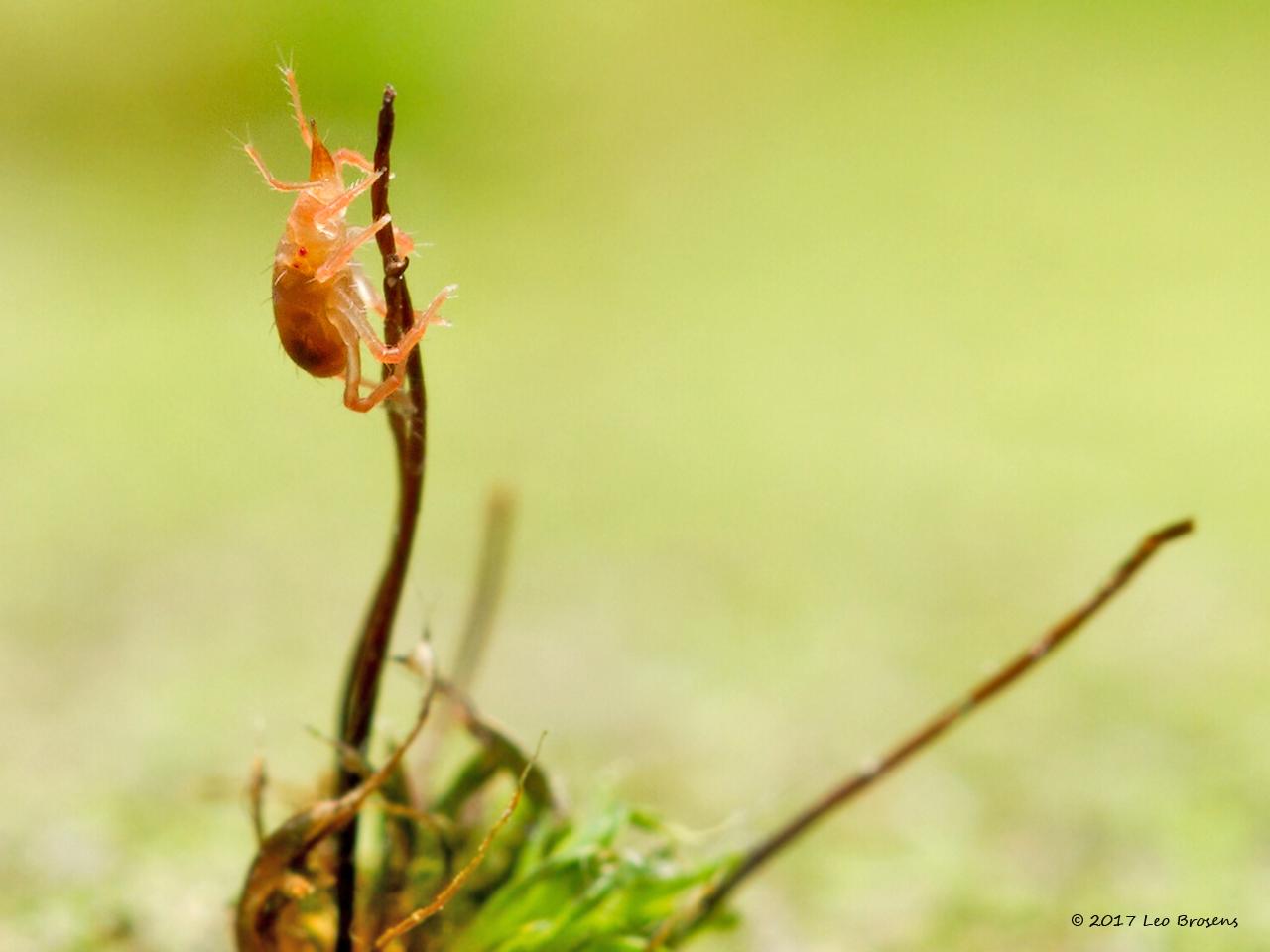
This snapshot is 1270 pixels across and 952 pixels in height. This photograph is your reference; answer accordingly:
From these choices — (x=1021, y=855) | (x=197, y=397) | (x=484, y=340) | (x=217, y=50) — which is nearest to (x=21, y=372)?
(x=197, y=397)

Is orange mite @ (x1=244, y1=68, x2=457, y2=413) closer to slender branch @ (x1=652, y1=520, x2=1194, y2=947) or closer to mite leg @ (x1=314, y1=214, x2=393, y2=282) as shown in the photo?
mite leg @ (x1=314, y1=214, x2=393, y2=282)

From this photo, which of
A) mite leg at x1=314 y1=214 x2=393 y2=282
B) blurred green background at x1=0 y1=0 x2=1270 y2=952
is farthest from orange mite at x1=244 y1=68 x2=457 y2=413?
blurred green background at x1=0 y1=0 x2=1270 y2=952

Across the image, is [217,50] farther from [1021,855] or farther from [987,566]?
[1021,855]

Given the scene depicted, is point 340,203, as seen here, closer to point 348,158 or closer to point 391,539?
point 348,158

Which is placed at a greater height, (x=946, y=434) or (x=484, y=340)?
(x=484, y=340)

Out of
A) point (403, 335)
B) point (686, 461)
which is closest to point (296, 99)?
point (403, 335)

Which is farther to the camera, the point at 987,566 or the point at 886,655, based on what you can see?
the point at 987,566

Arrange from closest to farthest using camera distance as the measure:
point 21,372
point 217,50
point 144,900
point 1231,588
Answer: point 144,900
point 1231,588
point 21,372
point 217,50

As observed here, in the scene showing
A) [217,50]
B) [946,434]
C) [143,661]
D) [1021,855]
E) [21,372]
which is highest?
[217,50]
